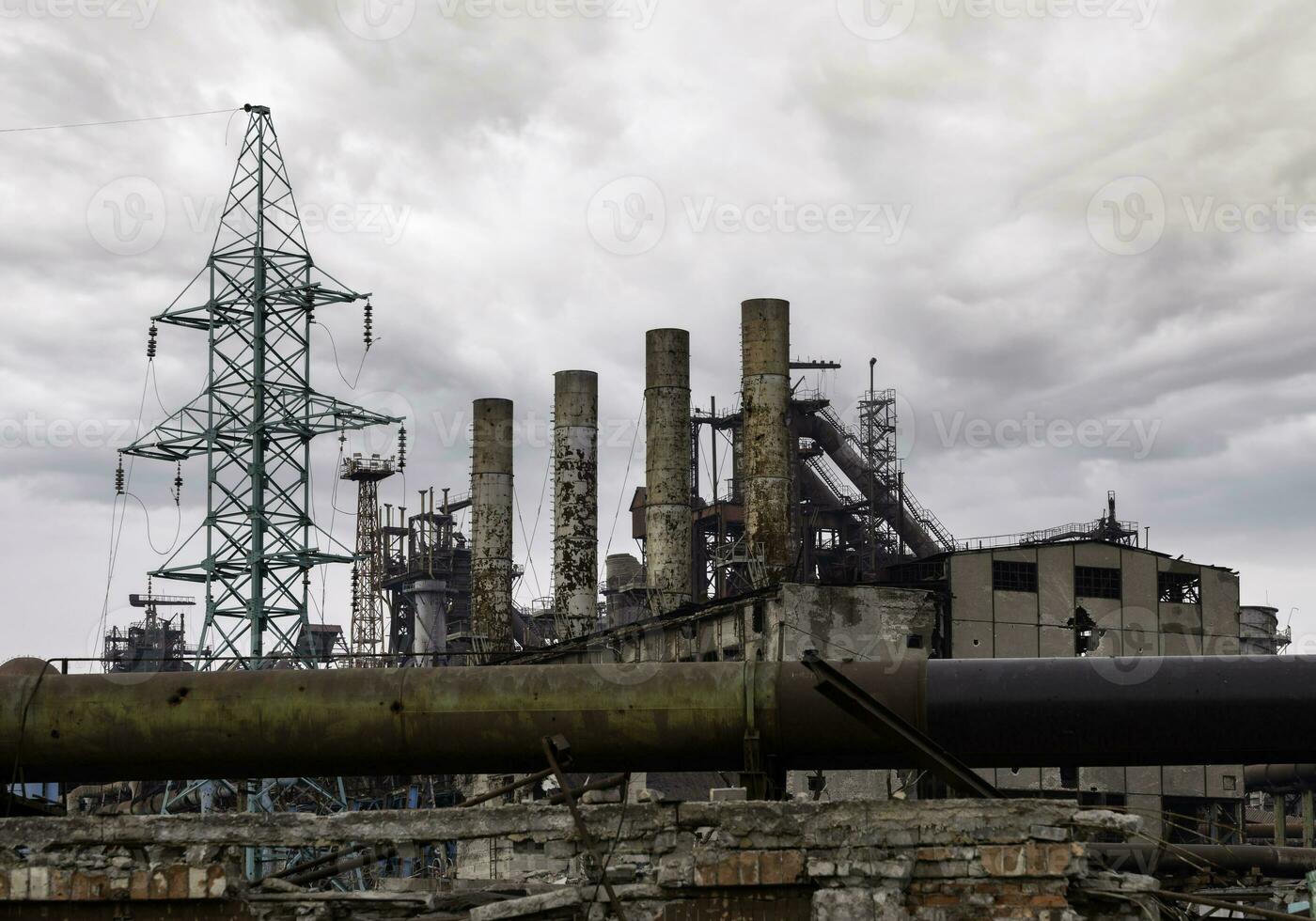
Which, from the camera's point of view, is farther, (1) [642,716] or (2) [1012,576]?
(2) [1012,576]

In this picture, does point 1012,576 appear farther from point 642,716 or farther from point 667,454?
point 642,716

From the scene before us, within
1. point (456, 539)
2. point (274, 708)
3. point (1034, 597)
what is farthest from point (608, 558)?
point (274, 708)

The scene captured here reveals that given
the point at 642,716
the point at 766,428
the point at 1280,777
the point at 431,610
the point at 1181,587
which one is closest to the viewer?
the point at 642,716

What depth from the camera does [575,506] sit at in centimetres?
3447

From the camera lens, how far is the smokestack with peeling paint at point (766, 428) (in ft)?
101

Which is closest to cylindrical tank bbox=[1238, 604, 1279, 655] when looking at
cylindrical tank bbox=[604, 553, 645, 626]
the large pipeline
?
cylindrical tank bbox=[604, 553, 645, 626]

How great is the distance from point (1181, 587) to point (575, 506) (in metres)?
13.8

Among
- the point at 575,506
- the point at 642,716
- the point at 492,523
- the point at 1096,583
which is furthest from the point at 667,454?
the point at 642,716

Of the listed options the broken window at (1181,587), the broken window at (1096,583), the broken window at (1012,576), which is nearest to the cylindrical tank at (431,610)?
the broken window at (1012,576)

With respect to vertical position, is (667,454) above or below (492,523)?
above

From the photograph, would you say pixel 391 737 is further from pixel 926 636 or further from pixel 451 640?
pixel 451 640

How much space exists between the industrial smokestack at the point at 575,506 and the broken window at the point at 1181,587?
42.4 ft

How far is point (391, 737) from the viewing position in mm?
8570

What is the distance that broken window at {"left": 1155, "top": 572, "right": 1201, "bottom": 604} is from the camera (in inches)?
1188
